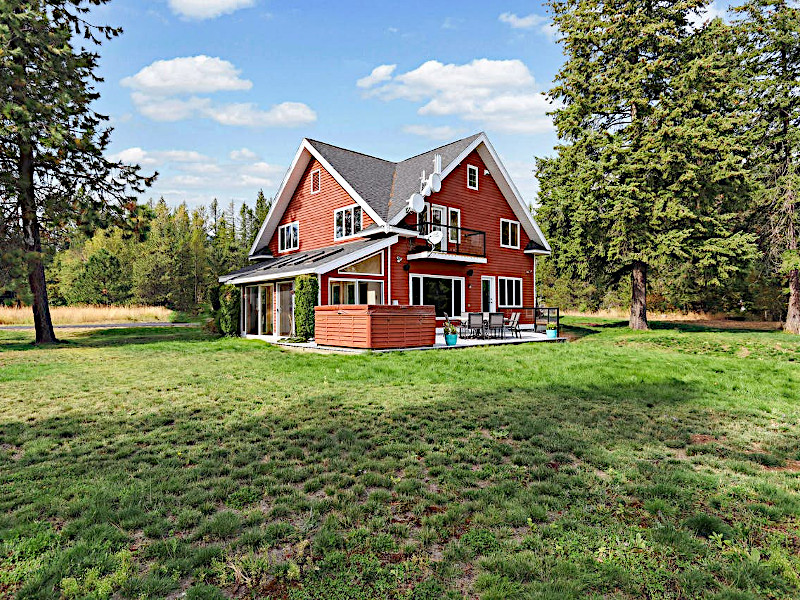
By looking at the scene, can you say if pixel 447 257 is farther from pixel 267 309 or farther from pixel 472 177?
pixel 267 309

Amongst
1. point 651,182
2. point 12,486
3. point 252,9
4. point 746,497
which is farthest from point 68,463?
point 651,182

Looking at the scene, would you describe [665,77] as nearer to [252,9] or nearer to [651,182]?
[651,182]

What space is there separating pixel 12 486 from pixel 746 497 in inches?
265

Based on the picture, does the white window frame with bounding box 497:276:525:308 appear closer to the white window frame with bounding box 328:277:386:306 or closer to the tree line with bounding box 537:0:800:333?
the tree line with bounding box 537:0:800:333

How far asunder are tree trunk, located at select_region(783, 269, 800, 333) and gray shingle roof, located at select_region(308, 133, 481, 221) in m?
17.9

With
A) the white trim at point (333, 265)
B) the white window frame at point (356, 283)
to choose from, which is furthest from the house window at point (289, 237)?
the white window frame at point (356, 283)

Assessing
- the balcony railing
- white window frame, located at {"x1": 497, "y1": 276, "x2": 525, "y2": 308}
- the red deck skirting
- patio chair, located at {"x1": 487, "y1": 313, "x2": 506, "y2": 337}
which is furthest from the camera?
white window frame, located at {"x1": 497, "y1": 276, "x2": 525, "y2": 308}

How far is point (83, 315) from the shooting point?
3122cm

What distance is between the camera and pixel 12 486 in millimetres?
4164

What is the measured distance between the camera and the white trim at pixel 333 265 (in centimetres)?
1620

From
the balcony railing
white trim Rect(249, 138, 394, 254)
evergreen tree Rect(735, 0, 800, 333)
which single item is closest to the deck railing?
the balcony railing

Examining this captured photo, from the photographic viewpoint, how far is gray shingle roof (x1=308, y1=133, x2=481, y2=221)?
20484 millimetres

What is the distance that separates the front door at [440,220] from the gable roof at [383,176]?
4.21ft

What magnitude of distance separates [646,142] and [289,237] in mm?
19334
